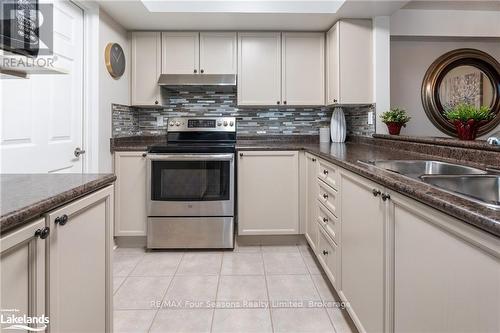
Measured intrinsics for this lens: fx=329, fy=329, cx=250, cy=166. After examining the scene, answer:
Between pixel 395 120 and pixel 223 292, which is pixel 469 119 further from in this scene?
pixel 223 292

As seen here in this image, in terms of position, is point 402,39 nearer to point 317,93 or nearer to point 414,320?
point 317,93

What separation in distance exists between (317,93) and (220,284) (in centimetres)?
208

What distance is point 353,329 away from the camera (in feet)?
5.73

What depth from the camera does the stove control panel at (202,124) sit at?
3.45 m

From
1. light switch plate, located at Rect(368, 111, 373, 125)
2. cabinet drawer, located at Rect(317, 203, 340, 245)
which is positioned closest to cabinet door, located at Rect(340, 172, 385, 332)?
cabinet drawer, located at Rect(317, 203, 340, 245)

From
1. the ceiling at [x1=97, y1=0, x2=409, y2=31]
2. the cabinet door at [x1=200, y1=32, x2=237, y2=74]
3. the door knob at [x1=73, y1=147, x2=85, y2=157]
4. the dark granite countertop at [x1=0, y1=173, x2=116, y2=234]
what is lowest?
the dark granite countertop at [x1=0, y1=173, x2=116, y2=234]

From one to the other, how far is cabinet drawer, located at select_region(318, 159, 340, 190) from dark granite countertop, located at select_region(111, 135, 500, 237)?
59 millimetres

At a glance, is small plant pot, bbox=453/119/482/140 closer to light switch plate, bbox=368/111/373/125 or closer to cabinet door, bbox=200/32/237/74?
light switch plate, bbox=368/111/373/125

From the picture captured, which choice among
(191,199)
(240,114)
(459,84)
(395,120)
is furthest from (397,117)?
(191,199)

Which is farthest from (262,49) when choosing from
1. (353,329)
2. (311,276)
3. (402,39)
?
(353,329)

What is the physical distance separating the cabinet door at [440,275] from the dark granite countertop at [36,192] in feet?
3.39

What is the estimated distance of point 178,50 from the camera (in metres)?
3.23

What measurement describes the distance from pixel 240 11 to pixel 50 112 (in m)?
1.69

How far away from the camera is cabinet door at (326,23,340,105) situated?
9.88 feet
